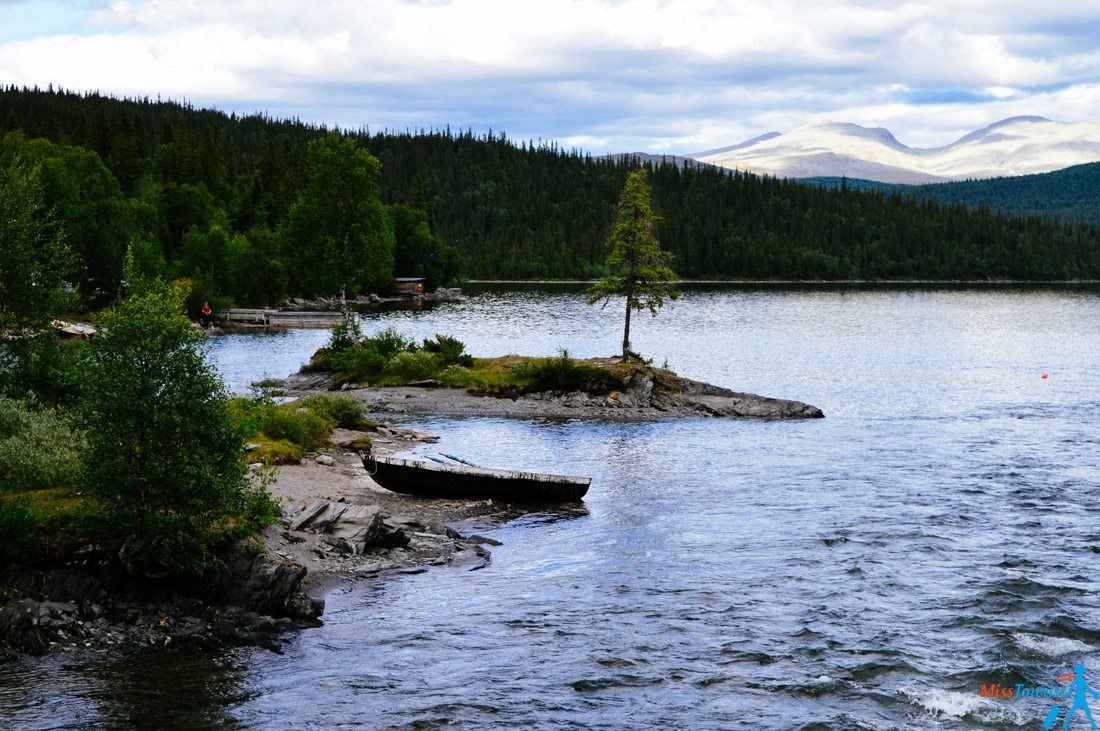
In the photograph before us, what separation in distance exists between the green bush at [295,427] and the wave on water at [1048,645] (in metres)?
27.7

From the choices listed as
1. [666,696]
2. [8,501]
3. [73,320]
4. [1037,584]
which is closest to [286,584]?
A: [8,501]

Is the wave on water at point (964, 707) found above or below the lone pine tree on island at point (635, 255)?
below

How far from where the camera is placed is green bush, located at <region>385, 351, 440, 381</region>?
215 feet

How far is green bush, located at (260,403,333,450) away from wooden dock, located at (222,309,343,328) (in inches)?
3064

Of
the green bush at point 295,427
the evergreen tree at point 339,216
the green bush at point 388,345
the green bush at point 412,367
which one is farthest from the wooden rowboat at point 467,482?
the evergreen tree at point 339,216

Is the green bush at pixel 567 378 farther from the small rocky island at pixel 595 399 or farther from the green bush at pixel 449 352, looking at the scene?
the green bush at pixel 449 352

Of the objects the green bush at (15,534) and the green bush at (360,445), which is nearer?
the green bush at (15,534)

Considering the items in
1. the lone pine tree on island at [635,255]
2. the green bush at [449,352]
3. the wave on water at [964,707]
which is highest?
the lone pine tree on island at [635,255]

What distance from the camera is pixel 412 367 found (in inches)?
2608

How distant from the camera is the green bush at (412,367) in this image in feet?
215

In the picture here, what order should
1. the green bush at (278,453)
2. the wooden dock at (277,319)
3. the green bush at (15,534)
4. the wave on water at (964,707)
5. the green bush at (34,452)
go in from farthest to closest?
the wooden dock at (277,319), the green bush at (278,453), the green bush at (34,452), the green bush at (15,534), the wave on water at (964,707)

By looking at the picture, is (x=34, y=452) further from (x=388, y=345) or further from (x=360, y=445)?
(x=388, y=345)

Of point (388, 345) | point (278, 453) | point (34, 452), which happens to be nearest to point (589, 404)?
point (388, 345)

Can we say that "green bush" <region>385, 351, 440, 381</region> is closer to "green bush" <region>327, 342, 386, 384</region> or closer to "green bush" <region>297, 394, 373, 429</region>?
"green bush" <region>327, 342, 386, 384</region>
